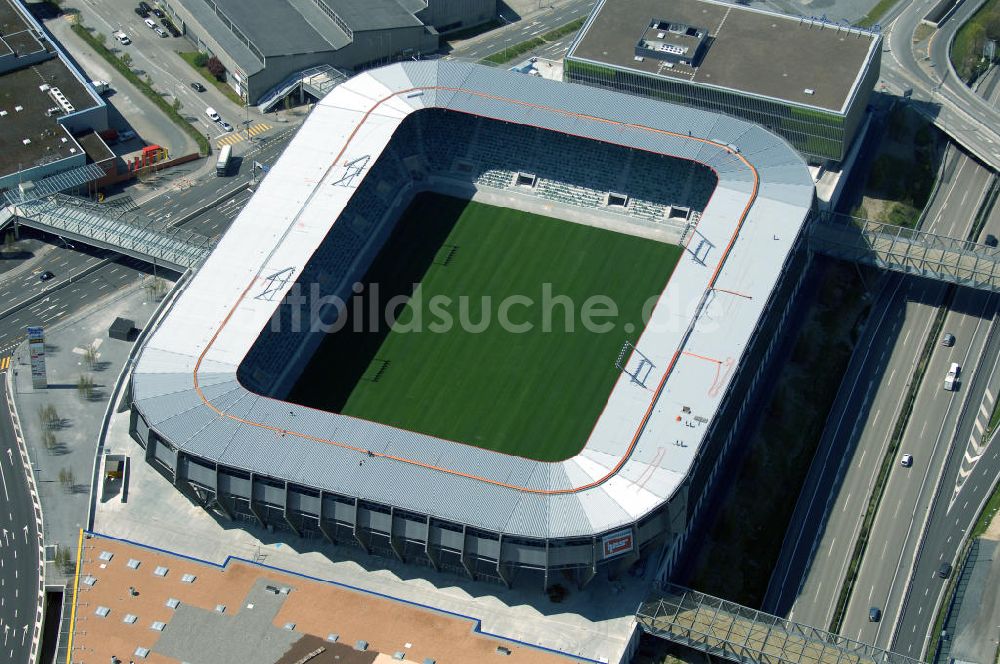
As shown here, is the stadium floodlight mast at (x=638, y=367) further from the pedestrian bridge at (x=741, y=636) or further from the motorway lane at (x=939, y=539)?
the motorway lane at (x=939, y=539)

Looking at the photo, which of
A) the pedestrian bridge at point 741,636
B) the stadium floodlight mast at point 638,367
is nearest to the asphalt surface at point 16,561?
the pedestrian bridge at point 741,636

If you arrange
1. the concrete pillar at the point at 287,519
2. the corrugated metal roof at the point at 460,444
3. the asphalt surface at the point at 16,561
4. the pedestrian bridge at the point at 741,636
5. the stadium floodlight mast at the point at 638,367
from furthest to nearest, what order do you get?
the stadium floodlight mast at the point at 638,367 → the asphalt surface at the point at 16,561 → the concrete pillar at the point at 287,519 → the pedestrian bridge at the point at 741,636 → the corrugated metal roof at the point at 460,444

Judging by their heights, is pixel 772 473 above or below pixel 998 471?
below

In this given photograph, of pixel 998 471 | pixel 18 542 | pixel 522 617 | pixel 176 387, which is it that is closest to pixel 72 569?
→ pixel 18 542

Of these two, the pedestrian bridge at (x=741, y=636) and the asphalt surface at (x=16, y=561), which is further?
the asphalt surface at (x=16, y=561)

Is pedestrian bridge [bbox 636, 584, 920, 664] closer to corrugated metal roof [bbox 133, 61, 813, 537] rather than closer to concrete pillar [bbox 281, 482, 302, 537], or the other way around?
corrugated metal roof [bbox 133, 61, 813, 537]

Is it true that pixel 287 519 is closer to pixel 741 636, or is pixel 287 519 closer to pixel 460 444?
pixel 460 444

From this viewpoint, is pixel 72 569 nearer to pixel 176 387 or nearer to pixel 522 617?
pixel 176 387
